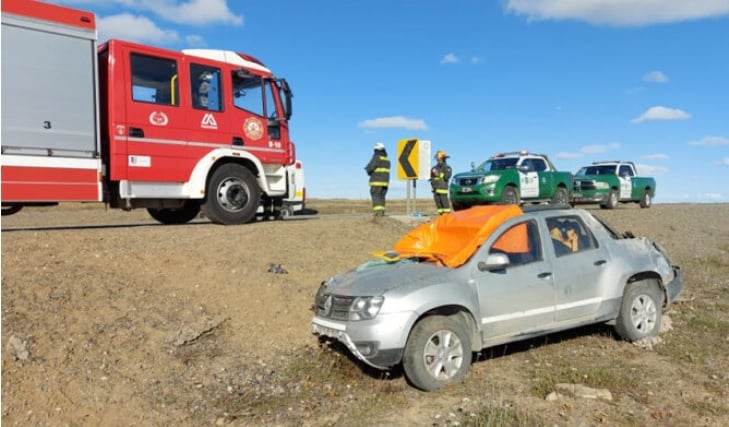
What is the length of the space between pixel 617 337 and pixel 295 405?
12.9 ft

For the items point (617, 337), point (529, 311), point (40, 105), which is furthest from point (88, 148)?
point (617, 337)

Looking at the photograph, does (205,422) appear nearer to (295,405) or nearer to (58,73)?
(295,405)

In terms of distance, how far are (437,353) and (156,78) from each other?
700 centimetres

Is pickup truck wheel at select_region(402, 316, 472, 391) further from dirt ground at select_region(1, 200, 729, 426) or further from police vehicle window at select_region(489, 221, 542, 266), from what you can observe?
police vehicle window at select_region(489, 221, 542, 266)

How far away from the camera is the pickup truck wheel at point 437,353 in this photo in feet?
16.7

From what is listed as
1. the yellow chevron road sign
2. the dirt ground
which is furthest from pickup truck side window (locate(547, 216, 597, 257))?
the yellow chevron road sign

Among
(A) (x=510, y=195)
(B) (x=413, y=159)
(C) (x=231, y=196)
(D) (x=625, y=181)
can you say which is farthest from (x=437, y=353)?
(D) (x=625, y=181)

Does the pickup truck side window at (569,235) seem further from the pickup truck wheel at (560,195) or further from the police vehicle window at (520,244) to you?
the pickup truck wheel at (560,195)

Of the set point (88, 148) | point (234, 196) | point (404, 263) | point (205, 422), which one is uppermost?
point (88, 148)

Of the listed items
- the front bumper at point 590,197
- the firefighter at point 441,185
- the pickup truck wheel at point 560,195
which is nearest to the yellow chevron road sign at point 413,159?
the firefighter at point 441,185

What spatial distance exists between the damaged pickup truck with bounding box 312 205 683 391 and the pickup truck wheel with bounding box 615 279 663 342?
0.04ft

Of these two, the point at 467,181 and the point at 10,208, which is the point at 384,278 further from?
the point at 467,181

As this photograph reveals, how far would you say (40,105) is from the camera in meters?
8.45

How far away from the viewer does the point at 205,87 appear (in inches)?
399
